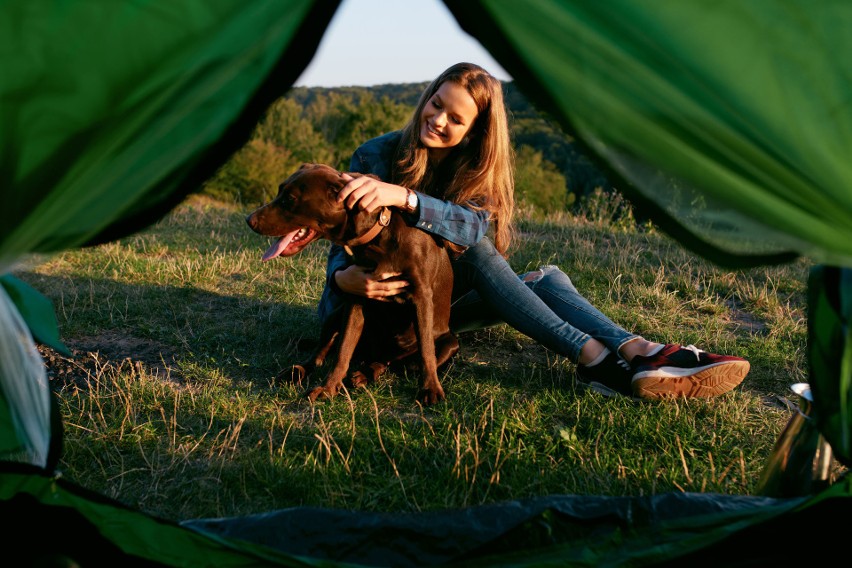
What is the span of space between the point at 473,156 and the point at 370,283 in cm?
90

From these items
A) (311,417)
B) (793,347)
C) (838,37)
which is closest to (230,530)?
(311,417)

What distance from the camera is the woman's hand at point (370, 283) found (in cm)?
353

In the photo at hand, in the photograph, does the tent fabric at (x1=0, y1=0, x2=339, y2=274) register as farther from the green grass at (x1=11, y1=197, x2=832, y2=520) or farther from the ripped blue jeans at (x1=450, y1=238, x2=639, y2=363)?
the ripped blue jeans at (x1=450, y1=238, x2=639, y2=363)

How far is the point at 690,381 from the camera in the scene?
3369 millimetres

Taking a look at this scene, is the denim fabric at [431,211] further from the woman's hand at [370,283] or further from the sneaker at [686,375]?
the sneaker at [686,375]

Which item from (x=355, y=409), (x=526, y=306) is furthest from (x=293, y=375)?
(x=526, y=306)

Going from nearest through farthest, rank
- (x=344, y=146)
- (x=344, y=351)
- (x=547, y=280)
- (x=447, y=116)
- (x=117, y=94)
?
(x=117, y=94)
(x=344, y=351)
(x=447, y=116)
(x=547, y=280)
(x=344, y=146)

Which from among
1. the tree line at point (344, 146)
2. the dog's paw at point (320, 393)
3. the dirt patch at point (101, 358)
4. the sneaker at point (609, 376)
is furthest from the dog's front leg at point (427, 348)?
the tree line at point (344, 146)

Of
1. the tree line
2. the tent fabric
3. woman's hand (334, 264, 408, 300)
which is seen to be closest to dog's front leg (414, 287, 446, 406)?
woman's hand (334, 264, 408, 300)

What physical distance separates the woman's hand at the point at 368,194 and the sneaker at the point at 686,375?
4.42ft

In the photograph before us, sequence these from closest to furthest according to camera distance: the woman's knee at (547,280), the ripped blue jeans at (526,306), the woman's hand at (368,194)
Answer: the woman's hand at (368,194), the ripped blue jeans at (526,306), the woman's knee at (547,280)

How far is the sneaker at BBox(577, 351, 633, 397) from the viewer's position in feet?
11.5

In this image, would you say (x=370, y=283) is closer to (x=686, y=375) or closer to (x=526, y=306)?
(x=526, y=306)

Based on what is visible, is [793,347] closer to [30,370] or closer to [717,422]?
Answer: [717,422]
